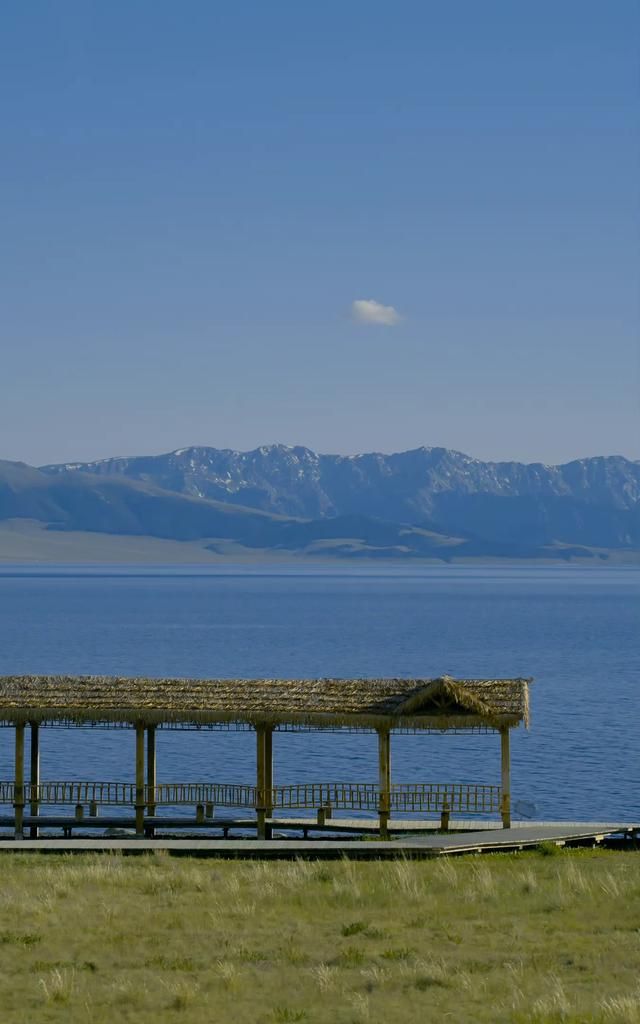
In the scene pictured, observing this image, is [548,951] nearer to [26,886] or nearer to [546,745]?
[26,886]

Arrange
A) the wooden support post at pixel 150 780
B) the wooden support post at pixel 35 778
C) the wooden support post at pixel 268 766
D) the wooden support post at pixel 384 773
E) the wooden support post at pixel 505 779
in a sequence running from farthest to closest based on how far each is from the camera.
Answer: the wooden support post at pixel 35 778, the wooden support post at pixel 150 780, the wooden support post at pixel 268 766, the wooden support post at pixel 384 773, the wooden support post at pixel 505 779

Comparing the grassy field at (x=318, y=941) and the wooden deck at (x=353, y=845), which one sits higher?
the grassy field at (x=318, y=941)

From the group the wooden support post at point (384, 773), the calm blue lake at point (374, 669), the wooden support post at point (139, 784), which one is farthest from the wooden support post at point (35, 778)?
the calm blue lake at point (374, 669)

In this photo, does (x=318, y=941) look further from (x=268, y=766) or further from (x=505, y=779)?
(x=268, y=766)

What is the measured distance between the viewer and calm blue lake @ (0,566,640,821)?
55.4 m

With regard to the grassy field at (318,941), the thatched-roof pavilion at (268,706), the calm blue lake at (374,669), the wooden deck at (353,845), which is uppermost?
the thatched-roof pavilion at (268,706)

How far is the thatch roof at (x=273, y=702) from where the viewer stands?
29.4m

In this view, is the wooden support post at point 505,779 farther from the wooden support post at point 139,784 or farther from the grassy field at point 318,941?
the wooden support post at point 139,784

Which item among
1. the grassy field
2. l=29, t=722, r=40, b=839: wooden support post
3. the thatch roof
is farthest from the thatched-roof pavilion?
the grassy field

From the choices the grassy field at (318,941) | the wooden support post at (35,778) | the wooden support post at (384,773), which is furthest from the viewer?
the wooden support post at (35,778)

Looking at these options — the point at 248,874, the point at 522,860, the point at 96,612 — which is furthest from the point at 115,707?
the point at 96,612

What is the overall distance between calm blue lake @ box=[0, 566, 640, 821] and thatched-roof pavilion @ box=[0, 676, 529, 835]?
5.86m

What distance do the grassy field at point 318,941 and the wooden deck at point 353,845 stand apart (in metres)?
0.96

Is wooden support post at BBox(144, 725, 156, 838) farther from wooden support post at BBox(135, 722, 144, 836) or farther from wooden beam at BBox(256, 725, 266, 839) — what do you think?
wooden beam at BBox(256, 725, 266, 839)
